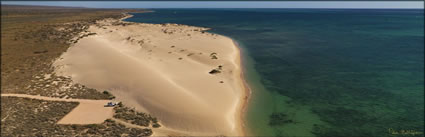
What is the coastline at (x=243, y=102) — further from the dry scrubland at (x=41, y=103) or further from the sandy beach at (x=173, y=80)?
the dry scrubland at (x=41, y=103)

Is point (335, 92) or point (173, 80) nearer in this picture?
point (335, 92)

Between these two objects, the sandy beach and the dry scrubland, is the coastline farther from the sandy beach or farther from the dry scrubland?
the dry scrubland

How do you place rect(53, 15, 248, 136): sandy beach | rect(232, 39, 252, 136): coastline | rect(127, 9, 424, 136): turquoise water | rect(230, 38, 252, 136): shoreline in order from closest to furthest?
1. rect(127, 9, 424, 136): turquoise water
2. rect(232, 39, 252, 136): coastline
3. rect(230, 38, 252, 136): shoreline
4. rect(53, 15, 248, 136): sandy beach

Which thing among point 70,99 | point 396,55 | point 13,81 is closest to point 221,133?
point 70,99

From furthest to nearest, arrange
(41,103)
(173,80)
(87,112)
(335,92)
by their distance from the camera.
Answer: (173,80) → (335,92) → (41,103) → (87,112)

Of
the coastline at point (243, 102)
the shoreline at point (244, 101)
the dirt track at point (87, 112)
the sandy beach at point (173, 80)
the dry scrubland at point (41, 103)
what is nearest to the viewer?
the dry scrubland at point (41, 103)

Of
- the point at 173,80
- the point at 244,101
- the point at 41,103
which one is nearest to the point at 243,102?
the point at 244,101

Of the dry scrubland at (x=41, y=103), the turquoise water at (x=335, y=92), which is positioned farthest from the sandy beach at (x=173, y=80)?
the turquoise water at (x=335, y=92)

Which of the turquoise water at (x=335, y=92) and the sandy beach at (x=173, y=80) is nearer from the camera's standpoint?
the turquoise water at (x=335, y=92)

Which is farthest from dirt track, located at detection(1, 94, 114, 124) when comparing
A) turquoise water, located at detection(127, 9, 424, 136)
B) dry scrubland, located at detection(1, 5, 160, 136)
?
turquoise water, located at detection(127, 9, 424, 136)

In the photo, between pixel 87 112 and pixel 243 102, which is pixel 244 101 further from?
pixel 87 112
